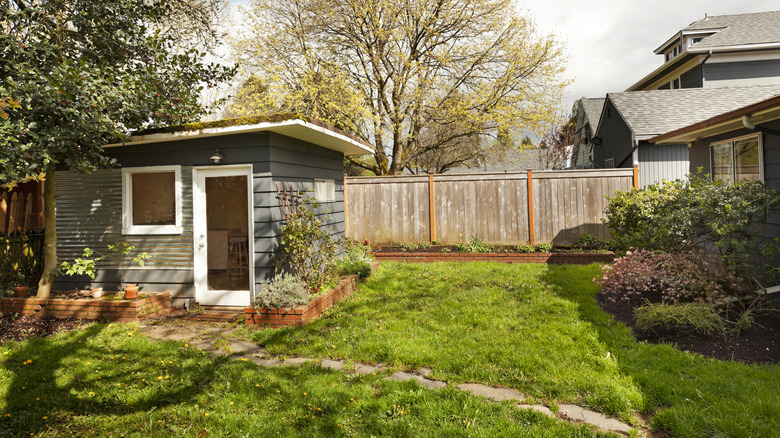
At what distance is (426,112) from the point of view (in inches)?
585

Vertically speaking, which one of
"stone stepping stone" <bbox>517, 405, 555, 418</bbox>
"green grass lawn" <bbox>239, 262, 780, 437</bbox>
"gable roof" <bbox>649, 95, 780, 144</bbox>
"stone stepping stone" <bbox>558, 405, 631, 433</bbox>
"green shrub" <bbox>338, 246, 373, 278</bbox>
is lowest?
"stone stepping stone" <bbox>558, 405, 631, 433</bbox>

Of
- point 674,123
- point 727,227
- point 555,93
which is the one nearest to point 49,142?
point 727,227

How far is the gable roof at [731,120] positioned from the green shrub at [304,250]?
572cm

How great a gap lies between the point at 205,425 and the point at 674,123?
16.3 m

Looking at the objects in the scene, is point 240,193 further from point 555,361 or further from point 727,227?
point 727,227

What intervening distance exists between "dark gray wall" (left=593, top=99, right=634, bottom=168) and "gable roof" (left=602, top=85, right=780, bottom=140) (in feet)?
1.31

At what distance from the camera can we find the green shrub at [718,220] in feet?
16.8

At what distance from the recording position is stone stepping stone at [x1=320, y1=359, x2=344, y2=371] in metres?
4.04

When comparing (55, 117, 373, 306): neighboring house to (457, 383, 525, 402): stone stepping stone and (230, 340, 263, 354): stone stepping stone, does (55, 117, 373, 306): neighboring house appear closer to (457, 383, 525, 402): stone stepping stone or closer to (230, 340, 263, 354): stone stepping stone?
(230, 340, 263, 354): stone stepping stone

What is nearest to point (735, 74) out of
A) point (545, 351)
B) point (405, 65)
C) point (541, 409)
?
point (405, 65)

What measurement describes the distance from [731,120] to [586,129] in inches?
712

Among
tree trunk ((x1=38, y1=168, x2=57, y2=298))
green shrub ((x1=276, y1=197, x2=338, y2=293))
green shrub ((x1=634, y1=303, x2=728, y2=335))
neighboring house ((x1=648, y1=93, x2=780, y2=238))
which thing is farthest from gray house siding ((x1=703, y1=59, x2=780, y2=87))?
tree trunk ((x1=38, y1=168, x2=57, y2=298))

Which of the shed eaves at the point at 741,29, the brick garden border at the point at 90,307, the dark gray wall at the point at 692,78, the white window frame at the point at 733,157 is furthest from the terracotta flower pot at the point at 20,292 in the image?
the dark gray wall at the point at 692,78

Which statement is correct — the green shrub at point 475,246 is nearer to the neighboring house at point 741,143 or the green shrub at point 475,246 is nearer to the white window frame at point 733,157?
the neighboring house at point 741,143
